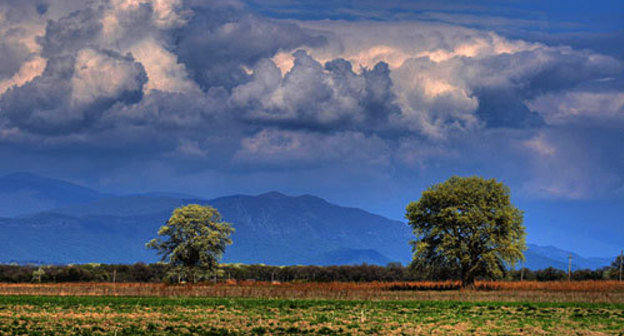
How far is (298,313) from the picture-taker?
58125mm

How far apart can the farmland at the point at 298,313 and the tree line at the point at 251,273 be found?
137 feet

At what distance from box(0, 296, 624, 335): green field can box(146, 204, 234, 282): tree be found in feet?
132

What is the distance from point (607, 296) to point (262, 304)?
36350 millimetres

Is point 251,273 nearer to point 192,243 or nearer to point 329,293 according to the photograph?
point 192,243

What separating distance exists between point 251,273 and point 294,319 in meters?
137

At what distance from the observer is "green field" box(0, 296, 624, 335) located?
4506 cm

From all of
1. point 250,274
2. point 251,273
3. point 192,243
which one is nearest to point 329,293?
point 192,243

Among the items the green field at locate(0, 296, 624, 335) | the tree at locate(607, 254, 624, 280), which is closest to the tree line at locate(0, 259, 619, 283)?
the tree at locate(607, 254, 624, 280)

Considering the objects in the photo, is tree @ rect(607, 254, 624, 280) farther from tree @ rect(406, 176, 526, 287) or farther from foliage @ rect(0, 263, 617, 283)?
tree @ rect(406, 176, 526, 287)

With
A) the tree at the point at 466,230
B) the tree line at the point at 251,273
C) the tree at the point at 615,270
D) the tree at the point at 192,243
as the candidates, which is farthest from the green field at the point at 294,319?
the tree at the point at 615,270

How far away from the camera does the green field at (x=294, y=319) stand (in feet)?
148

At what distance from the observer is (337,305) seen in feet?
224

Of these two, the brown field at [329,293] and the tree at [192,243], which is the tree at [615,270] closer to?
the brown field at [329,293]

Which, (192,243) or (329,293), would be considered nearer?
(329,293)
